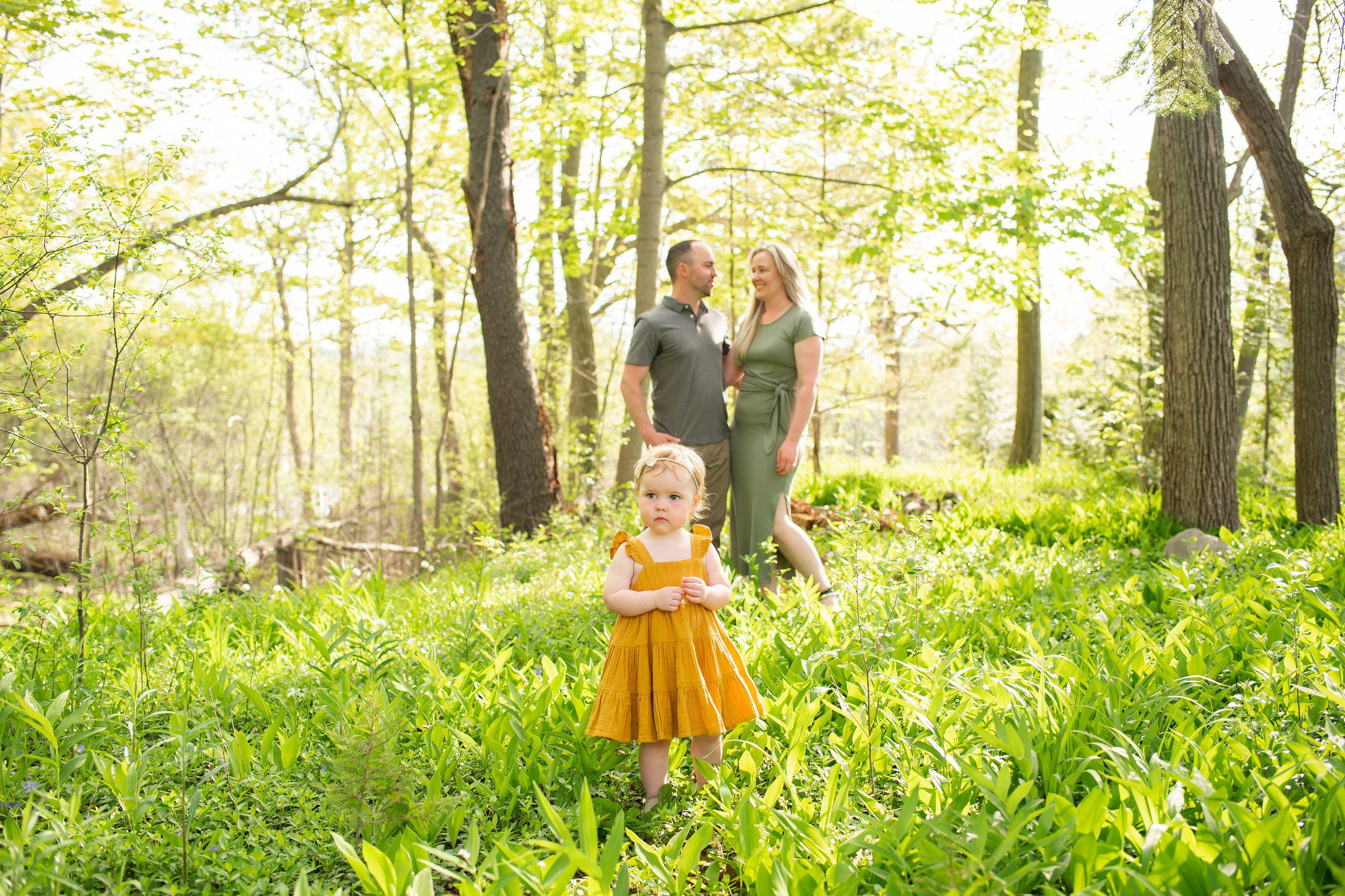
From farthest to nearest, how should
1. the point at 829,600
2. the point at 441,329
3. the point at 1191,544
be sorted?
the point at 441,329, the point at 1191,544, the point at 829,600

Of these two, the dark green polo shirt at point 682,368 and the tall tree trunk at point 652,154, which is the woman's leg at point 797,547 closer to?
the dark green polo shirt at point 682,368

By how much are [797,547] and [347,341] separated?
13399 millimetres

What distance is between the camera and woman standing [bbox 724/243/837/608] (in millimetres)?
4293

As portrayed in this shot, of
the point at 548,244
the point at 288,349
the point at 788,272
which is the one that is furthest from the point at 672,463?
the point at 288,349

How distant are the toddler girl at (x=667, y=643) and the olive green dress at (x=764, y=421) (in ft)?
5.76

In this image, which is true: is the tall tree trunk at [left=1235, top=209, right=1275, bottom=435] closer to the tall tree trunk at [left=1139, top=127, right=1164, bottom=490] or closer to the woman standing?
the tall tree trunk at [left=1139, top=127, right=1164, bottom=490]

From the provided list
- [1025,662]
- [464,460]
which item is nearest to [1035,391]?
[464,460]

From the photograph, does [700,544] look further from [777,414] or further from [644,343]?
[644,343]

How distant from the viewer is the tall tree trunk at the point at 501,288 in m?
6.67

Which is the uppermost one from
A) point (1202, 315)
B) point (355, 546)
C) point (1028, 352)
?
point (1028, 352)

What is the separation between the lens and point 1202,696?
2.73 meters

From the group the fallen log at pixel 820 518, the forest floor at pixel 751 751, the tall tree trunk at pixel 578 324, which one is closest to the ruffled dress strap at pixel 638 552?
the forest floor at pixel 751 751

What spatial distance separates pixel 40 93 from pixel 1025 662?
7403 mm

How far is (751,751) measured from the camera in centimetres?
264
